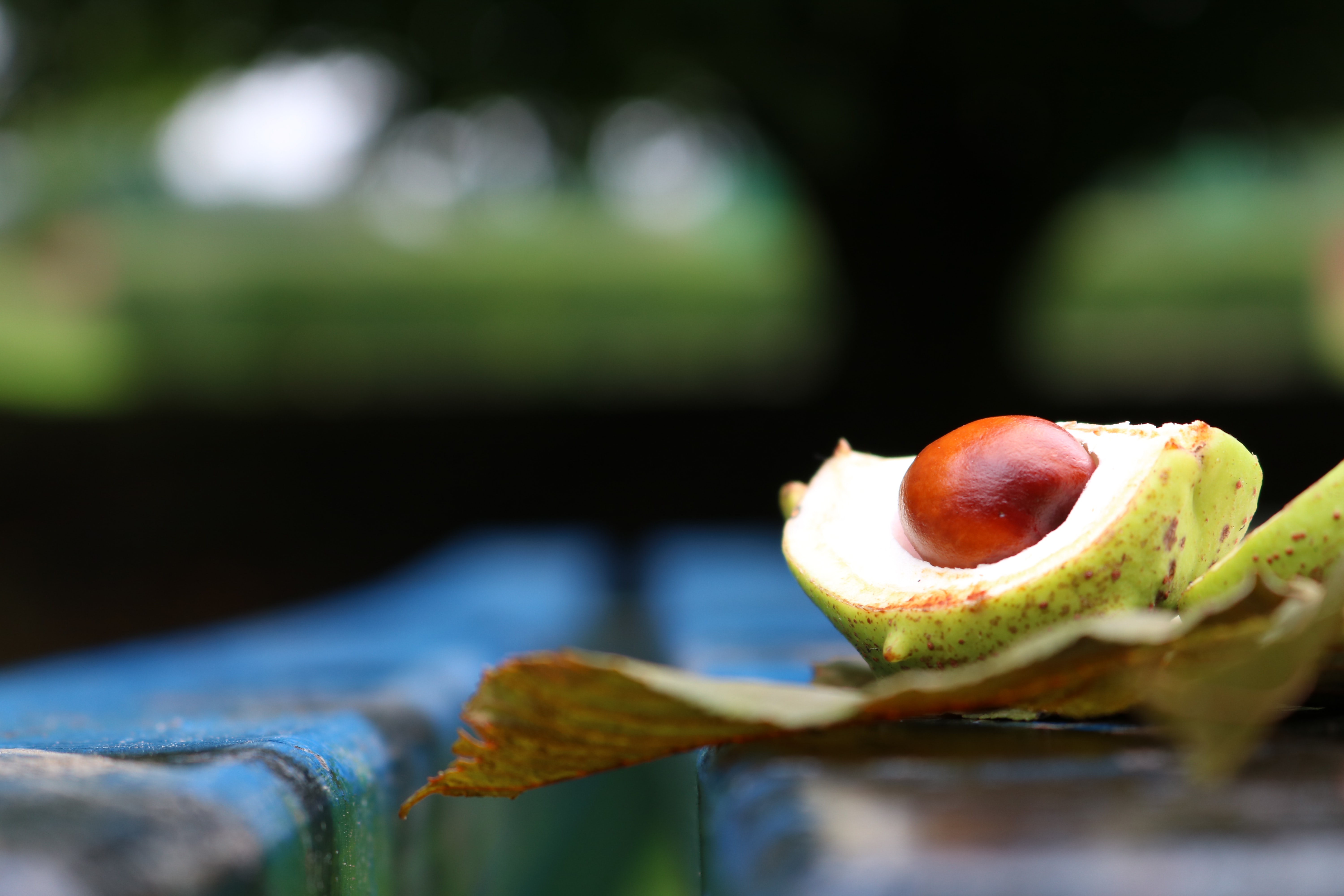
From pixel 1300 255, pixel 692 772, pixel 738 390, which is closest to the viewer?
pixel 692 772

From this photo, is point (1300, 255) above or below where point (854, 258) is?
above

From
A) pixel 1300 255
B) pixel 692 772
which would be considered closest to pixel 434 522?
pixel 692 772

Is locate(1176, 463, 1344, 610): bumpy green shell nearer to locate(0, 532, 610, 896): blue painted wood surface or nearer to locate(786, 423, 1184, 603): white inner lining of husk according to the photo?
locate(786, 423, 1184, 603): white inner lining of husk

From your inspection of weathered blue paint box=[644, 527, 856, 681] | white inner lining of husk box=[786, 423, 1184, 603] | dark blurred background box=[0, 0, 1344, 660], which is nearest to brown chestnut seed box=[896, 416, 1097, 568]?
white inner lining of husk box=[786, 423, 1184, 603]

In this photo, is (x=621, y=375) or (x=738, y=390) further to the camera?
(x=621, y=375)

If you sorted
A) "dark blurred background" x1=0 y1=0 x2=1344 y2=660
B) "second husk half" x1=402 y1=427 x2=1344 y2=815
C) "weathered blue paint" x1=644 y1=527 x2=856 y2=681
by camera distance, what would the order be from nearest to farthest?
"second husk half" x1=402 y1=427 x2=1344 y2=815 < "weathered blue paint" x1=644 y1=527 x2=856 y2=681 < "dark blurred background" x1=0 y1=0 x2=1344 y2=660

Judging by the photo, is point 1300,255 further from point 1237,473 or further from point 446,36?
point 1237,473

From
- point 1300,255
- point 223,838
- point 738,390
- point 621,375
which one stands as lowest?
point 223,838
